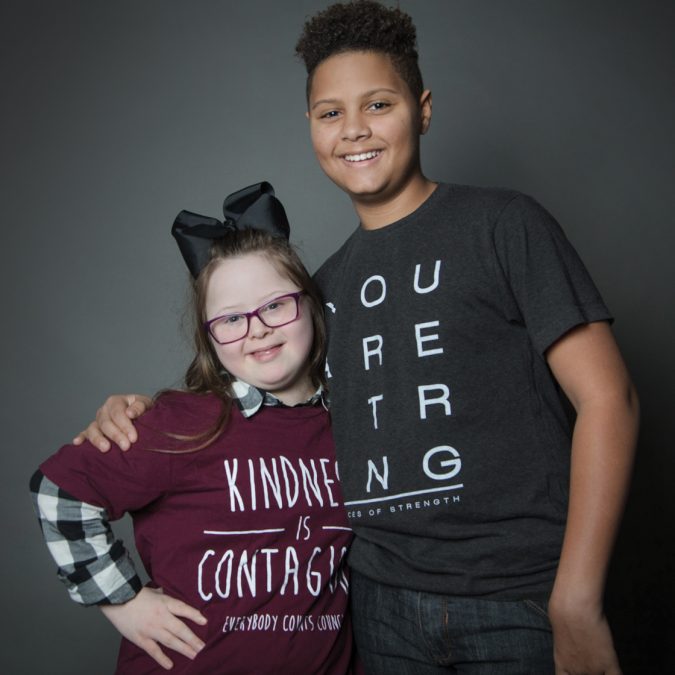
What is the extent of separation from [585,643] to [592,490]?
0.26 m

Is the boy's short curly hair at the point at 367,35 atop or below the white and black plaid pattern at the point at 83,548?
atop

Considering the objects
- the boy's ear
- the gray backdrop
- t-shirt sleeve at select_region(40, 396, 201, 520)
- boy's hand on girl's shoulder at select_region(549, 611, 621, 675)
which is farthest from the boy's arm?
the gray backdrop

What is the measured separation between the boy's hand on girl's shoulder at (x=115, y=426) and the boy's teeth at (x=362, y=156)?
715 millimetres

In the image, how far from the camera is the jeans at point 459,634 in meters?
1.51

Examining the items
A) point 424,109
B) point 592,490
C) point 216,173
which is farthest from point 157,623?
point 216,173

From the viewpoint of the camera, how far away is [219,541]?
1.72 metres

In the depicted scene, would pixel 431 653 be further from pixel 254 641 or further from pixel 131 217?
pixel 131 217

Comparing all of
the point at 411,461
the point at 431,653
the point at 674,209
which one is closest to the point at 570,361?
the point at 411,461

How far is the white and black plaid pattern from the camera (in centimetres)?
171

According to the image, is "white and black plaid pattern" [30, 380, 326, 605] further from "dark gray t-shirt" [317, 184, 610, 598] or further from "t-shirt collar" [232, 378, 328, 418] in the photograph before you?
"dark gray t-shirt" [317, 184, 610, 598]

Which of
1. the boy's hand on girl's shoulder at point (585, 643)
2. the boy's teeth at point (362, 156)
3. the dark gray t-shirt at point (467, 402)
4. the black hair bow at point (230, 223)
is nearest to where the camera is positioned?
the boy's hand on girl's shoulder at point (585, 643)

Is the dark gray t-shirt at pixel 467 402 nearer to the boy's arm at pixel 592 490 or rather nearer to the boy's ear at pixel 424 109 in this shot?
the boy's arm at pixel 592 490

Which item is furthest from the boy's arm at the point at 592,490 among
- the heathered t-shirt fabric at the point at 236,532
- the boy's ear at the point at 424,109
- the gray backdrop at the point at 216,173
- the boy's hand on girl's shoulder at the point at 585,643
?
the gray backdrop at the point at 216,173

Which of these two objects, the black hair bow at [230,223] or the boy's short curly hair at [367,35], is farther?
the black hair bow at [230,223]
